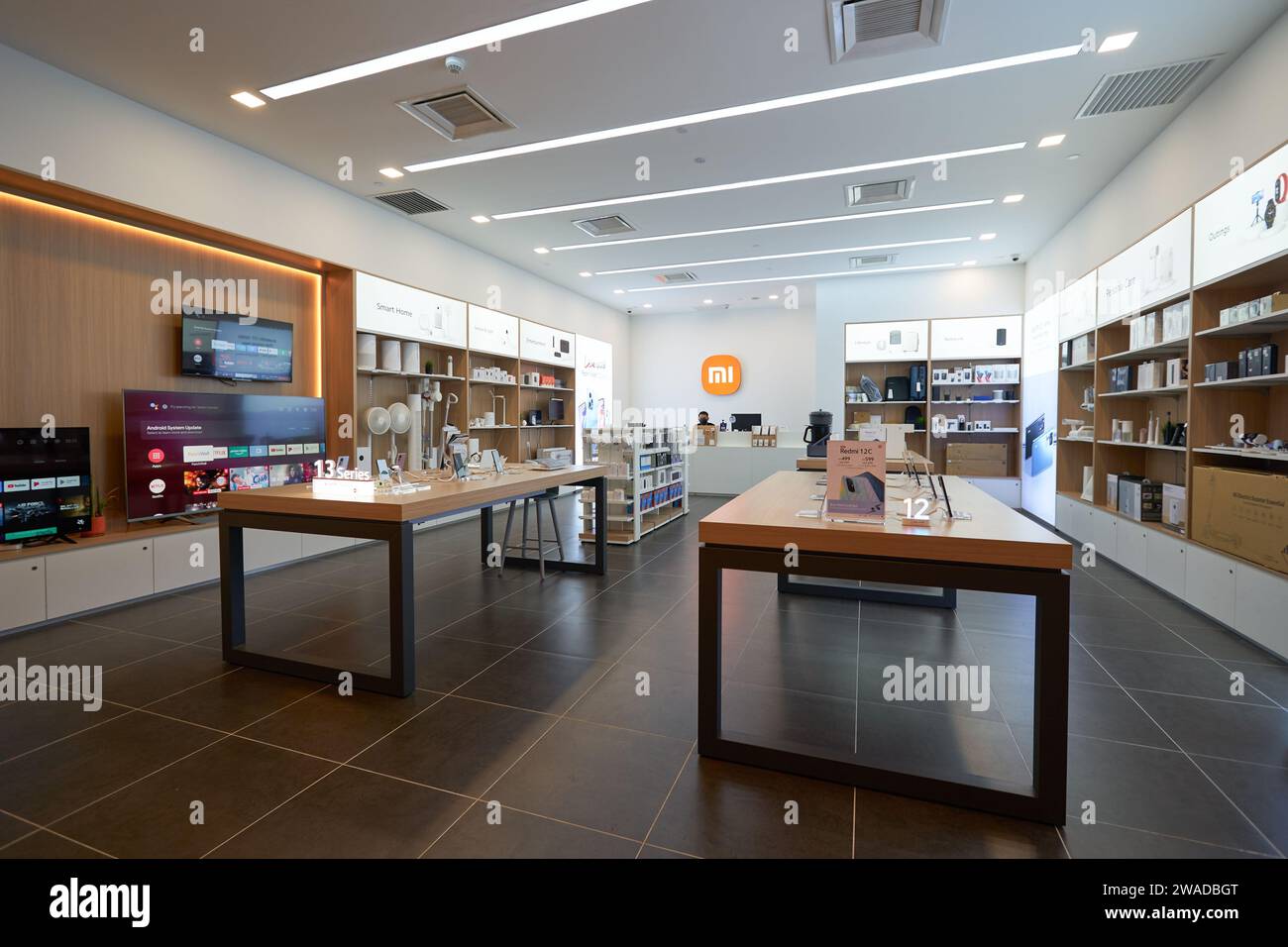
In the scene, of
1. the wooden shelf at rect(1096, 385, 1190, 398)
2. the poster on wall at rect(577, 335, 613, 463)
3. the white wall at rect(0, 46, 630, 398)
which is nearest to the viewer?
the white wall at rect(0, 46, 630, 398)

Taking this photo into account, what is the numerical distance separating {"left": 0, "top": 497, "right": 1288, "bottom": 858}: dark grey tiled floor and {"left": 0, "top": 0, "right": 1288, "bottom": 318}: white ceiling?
3.69 meters

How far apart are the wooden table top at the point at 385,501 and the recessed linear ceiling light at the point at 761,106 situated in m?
3.10

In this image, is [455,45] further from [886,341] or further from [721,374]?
[721,374]

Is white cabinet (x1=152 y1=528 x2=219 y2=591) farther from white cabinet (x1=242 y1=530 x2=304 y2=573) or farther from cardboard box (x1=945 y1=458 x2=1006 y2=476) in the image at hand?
cardboard box (x1=945 y1=458 x2=1006 y2=476)

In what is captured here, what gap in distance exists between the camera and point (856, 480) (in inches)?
94.0

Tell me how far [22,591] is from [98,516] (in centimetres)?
73

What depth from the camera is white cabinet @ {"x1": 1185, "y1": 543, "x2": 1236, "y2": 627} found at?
12.3 ft

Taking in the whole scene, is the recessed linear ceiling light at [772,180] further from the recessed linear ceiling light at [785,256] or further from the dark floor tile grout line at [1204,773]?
the dark floor tile grout line at [1204,773]

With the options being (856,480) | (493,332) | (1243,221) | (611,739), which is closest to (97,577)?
(611,739)

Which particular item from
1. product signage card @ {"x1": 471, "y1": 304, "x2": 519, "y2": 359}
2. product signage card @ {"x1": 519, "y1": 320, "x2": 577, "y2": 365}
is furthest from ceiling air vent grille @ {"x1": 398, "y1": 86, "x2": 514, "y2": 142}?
product signage card @ {"x1": 519, "y1": 320, "x2": 577, "y2": 365}

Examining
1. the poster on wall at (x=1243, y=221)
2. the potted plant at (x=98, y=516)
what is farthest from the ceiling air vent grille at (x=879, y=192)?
the potted plant at (x=98, y=516)
